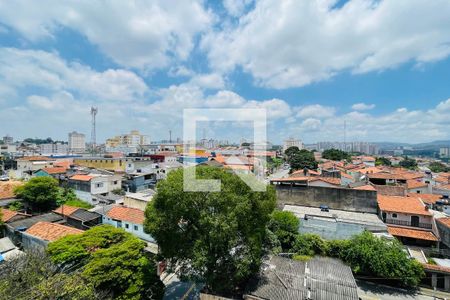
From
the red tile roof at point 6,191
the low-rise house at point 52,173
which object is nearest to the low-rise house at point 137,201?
the red tile roof at point 6,191

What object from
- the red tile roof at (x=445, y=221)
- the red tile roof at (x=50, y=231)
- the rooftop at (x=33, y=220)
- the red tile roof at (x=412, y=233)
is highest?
the red tile roof at (x=445, y=221)

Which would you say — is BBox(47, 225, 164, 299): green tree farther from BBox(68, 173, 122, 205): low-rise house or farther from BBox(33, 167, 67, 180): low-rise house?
BBox(33, 167, 67, 180): low-rise house

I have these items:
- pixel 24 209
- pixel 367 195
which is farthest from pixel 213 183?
pixel 24 209

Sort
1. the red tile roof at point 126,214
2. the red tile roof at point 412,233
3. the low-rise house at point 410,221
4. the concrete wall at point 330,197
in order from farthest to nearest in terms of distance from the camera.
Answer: the concrete wall at point 330,197 < the red tile roof at point 126,214 < the low-rise house at point 410,221 < the red tile roof at point 412,233

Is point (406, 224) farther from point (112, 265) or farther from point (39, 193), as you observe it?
point (39, 193)

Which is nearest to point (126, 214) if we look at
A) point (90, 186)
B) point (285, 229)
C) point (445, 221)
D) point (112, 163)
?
point (90, 186)

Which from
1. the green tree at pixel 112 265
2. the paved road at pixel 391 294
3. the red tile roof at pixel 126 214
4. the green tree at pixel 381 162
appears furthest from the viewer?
the green tree at pixel 381 162

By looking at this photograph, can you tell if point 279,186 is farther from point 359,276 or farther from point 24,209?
point 24,209

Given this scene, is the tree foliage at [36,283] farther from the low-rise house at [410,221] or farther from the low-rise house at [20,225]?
the low-rise house at [410,221]
